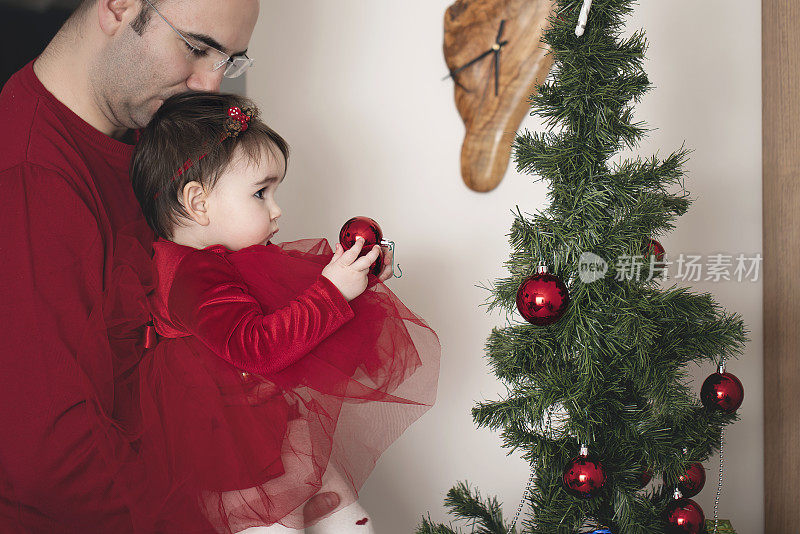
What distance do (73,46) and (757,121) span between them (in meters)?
1.45

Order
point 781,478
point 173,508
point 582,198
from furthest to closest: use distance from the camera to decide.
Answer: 1. point 781,478
2. point 582,198
3. point 173,508

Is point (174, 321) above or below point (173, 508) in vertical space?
above

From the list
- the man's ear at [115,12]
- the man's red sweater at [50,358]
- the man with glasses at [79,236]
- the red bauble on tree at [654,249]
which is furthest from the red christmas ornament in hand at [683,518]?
the man's ear at [115,12]

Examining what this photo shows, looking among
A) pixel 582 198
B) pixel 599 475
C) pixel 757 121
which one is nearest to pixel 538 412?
pixel 599 475

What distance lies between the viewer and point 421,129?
61.4 inches

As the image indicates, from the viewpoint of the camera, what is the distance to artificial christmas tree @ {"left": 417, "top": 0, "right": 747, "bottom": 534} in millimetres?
1011

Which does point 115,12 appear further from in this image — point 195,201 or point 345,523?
point 345,523

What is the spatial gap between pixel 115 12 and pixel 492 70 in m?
0.79

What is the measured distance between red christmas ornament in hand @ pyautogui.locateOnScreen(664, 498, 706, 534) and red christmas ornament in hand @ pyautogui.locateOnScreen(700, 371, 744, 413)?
0.19 m

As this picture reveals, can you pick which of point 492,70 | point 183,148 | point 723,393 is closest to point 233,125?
point 183,148

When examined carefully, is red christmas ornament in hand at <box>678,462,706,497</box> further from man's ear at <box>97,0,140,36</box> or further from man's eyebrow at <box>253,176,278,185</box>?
man's ear at <box>97,0,140,36</box>

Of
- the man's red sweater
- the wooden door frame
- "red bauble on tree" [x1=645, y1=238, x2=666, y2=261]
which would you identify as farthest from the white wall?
the man's red sweater

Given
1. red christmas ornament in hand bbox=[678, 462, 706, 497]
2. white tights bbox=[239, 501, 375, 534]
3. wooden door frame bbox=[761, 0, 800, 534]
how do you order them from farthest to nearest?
wooden door frame bbox=[761, 0, 800, 534] → red christmas ornament in hand bbox=[678, 462, 706, 497] → white tights bbox=[239, 501, 375, 534]

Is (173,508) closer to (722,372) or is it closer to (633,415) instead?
(633,415)
